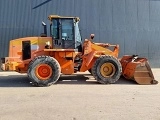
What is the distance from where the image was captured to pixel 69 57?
463 inches

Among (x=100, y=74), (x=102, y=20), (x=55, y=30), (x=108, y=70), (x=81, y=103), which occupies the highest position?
(x=102, y=20)

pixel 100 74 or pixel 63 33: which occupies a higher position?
pixel 63 33

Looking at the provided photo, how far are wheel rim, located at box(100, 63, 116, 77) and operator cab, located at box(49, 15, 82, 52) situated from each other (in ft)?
4.72

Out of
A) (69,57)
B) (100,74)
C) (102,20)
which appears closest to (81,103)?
(100,74)

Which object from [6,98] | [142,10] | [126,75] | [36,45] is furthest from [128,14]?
[6,98]

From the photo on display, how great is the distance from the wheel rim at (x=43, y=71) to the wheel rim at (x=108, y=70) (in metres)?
2.12

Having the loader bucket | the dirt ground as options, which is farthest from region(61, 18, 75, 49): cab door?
the loader bucket

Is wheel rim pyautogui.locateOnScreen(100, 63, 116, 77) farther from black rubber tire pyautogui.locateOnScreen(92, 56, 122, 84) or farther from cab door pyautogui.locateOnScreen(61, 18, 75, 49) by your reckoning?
cab door pyautogui.locateOnScreen(61, 18, 75, 49)

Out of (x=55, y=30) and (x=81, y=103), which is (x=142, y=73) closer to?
(x=55, y=30)

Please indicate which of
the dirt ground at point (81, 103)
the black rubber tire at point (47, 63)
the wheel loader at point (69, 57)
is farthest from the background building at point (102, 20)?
the dirt ground at point (81, 103)

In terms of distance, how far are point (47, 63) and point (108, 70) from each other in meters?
2.47

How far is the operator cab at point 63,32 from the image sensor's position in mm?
11595

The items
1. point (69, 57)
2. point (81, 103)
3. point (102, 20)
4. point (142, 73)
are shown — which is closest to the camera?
point (81, 103)

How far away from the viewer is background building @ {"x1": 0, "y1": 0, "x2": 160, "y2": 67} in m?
17.5
